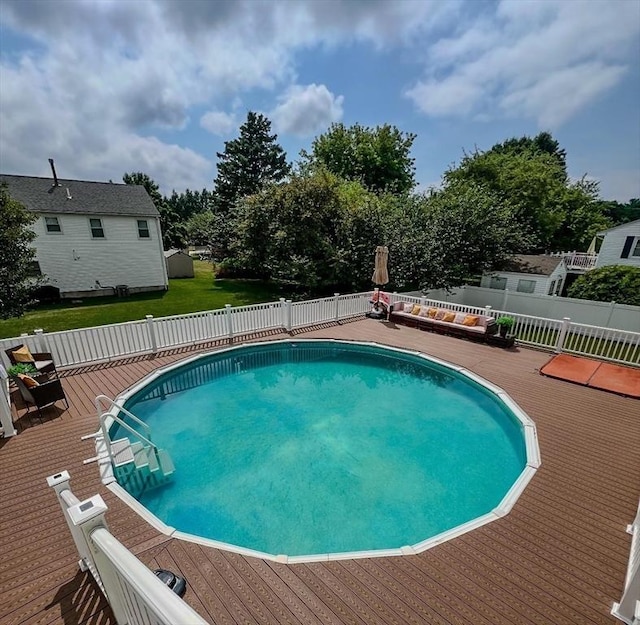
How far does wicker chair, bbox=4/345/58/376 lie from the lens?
21.9 feet

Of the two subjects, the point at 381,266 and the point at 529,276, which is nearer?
the point at 381,266

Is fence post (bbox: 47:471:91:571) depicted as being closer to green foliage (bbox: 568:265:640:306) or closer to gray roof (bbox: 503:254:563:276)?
green foliage (bbox: 568:265:640:306)

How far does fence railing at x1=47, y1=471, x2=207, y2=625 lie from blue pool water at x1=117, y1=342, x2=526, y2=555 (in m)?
2.43

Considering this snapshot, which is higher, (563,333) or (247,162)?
(247,162)

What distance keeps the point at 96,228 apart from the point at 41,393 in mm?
14787

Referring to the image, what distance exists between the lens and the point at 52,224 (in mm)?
16094

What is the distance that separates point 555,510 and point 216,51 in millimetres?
12669

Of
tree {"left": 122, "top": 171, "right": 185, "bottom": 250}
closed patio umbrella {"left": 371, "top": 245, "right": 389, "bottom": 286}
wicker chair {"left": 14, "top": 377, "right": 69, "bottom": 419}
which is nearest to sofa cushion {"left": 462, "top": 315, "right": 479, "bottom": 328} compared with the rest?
closed patio umbrella {"left": 371, "top": 245, "right": 389, "bottom": 286}

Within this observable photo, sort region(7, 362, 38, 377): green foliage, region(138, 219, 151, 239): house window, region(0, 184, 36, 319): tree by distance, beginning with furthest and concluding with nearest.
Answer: region(138, 219, 151, 239): house window < region(0, 184, 36, 319): tree < region(7, 362, 38, 377): green foliage

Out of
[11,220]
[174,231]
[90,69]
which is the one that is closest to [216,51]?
[90,69]

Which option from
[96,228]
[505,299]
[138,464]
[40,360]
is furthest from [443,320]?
[96,228]

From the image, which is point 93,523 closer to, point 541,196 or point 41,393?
point 41,393

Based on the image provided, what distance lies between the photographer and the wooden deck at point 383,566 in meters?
2.88

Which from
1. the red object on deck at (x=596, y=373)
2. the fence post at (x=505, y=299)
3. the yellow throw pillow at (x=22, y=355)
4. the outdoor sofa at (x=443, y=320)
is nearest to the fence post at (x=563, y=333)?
the red object on deck at (x=596, y=373)
